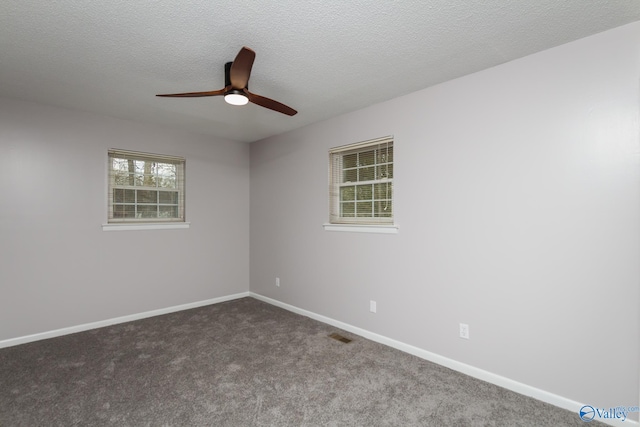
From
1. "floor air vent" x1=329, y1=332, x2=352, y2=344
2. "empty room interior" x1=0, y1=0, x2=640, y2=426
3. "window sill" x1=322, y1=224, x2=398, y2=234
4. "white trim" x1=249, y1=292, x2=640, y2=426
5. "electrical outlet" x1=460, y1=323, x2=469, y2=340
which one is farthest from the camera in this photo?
"floor air vent" x1=329, y1=332, x2=352, y2=344

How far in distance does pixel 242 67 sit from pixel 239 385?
2281 millimetres

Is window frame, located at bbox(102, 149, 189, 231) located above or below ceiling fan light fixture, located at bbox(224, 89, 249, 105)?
below

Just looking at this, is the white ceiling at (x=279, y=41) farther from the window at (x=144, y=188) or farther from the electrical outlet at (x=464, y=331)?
the electrical outlet at (x=464, y=331)

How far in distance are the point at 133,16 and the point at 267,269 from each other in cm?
353

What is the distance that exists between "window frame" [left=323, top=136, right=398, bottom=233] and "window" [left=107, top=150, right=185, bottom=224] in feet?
7.05

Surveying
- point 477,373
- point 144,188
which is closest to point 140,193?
point 144,188

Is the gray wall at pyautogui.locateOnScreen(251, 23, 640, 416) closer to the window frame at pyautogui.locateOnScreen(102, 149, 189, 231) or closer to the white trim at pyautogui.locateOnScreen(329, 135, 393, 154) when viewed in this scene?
the white trim at pyautogui.locateOnScreen(329, 135, 393, 154)

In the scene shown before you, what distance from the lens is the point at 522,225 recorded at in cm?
232

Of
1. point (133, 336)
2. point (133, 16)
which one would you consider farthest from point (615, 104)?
point (133, 336)

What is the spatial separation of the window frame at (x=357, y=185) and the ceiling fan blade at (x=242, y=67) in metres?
1.63

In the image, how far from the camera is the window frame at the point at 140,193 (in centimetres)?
381

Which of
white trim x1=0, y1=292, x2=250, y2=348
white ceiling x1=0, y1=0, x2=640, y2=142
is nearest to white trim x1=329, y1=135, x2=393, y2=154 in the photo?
white ceiling x1=0, y1=0, x2=640, y2=142

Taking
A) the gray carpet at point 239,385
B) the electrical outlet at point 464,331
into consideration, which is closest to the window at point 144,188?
the gray carpet at point 239,385

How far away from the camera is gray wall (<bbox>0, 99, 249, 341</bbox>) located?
320 centimetres
